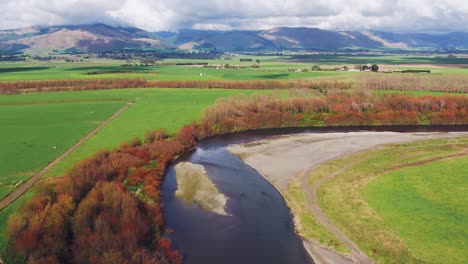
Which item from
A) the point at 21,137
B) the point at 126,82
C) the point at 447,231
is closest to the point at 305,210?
the point at 447,231

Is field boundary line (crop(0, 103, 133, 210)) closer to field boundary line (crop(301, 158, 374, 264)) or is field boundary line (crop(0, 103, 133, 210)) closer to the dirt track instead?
the dirt track

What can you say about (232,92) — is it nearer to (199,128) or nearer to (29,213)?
(199,128)

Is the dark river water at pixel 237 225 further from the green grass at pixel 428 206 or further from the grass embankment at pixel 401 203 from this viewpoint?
the green grass at pixel 428 206

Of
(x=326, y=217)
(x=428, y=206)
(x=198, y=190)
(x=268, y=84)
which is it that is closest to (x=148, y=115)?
(x=198, y=190)

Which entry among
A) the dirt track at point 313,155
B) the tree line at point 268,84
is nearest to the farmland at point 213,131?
the tree line at point 268,84

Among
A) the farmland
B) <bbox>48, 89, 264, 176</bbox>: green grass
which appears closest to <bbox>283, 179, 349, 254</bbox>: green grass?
the farmland

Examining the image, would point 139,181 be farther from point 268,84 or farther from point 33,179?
point 268,84

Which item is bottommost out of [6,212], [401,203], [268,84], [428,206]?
[401,203]
